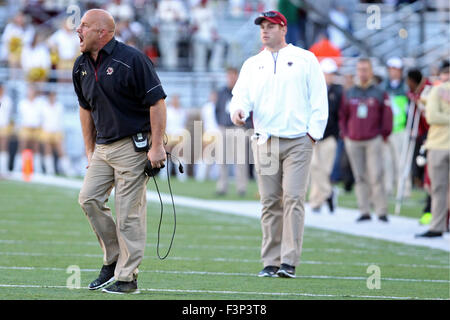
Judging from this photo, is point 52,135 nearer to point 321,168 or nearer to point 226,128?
point 226,128

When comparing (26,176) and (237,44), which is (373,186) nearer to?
(26,176)

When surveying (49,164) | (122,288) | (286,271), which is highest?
(122,288)

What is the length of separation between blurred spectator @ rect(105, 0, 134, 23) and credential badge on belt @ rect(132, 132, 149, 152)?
19.7m

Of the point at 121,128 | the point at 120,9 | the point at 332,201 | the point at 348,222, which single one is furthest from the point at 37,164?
the point at 121,128

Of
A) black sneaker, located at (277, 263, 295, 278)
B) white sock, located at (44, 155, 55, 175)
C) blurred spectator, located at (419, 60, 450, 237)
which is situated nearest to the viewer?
black sneaker, located at (277, 263, 295, 278)

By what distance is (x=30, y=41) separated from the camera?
25.8 metres

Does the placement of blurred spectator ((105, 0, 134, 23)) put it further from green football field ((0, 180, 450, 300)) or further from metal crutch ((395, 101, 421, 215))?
green football field ((0, 180, 450, 300))

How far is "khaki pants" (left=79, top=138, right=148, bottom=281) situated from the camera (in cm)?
750

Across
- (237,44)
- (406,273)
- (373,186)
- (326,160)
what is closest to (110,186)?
(406,273)

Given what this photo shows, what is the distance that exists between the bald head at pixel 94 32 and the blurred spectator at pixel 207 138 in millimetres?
15302

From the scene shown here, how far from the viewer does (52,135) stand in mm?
24453

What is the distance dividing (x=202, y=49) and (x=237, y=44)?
1.49 meters

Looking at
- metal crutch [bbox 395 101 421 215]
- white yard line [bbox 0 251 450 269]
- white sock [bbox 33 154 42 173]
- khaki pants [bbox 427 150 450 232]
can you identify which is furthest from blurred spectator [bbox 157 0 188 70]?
white yard line [bbox 0 251 450 269]

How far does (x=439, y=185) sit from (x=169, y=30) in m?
16.7
